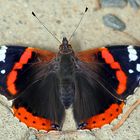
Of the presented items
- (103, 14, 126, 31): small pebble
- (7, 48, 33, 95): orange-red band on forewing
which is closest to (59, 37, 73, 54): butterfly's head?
(7, 48, 33, 95): orange-red band on forewing

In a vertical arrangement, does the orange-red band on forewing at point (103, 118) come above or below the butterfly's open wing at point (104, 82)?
below

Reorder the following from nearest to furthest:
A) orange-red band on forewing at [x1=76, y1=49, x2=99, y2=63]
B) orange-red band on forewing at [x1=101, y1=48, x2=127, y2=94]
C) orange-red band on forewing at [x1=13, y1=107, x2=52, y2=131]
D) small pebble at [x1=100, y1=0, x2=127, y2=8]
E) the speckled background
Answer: orange-red band on forewing at [x1=13, y1=107, x2=52, y2=131], orange-red band on forewing at [x1=101, y1=48, x2=127, y2=94], orange-red band on forewing at [x1=76, y1=49, x2=99, y2=63], the speckled background, small pebble at [x1=100, y1=0, x2=127, y2=8]

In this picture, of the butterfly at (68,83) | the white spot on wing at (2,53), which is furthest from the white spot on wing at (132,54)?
the white spot on wing at (2,53)

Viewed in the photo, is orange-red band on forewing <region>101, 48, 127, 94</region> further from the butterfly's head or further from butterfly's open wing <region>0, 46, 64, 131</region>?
butterfly's open wing <region>0, 46, 64, 131</region>

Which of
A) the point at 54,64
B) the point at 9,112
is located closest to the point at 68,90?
the point at 54,64

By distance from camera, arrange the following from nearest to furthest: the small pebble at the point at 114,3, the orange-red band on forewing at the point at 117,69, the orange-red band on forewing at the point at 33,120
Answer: the orange-red band on forewing at the point at 33,120
the orange-red band on forewing at the point at 117,69
the small pebble at the point at 114,3

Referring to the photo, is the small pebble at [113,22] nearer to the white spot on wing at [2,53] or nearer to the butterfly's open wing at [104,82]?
the butterfly's open wing at [104,82]

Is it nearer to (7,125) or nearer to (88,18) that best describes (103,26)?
(88,18)
